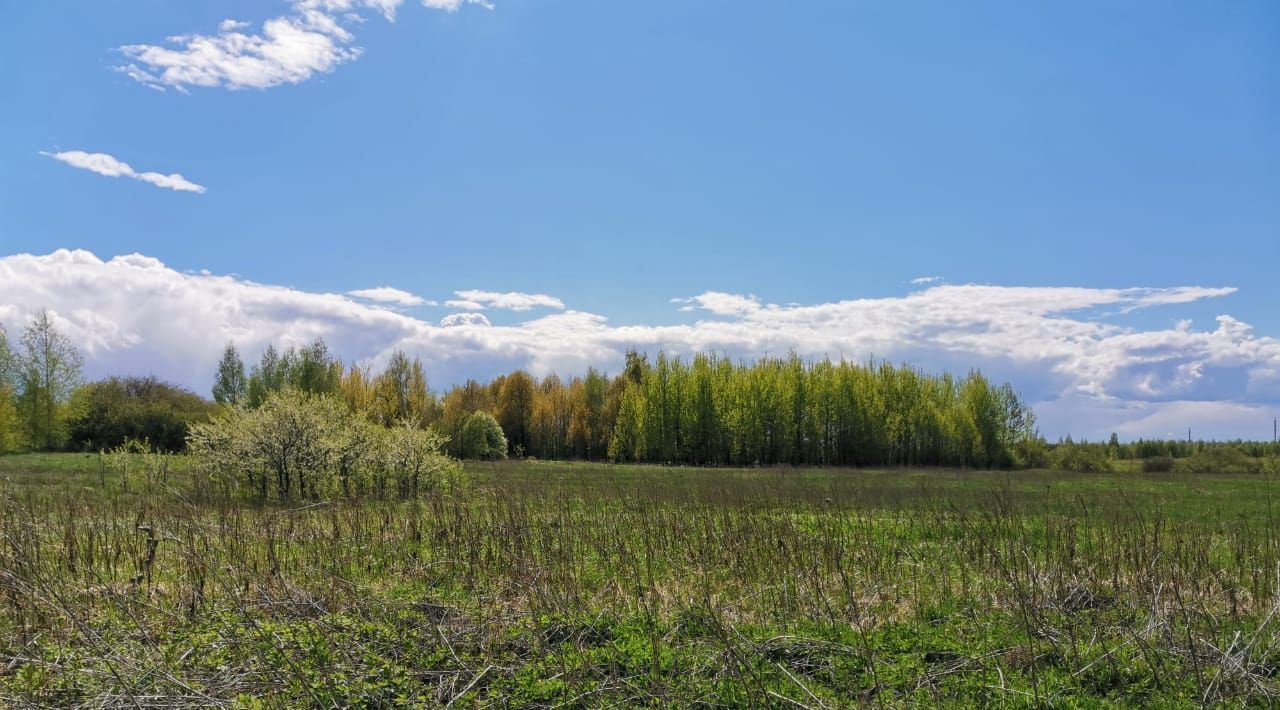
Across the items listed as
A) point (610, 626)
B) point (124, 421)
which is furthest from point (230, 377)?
point (610, 626)

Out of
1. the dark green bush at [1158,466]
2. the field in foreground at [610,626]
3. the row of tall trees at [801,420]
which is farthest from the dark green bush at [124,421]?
the dark green bush at [1158,466]

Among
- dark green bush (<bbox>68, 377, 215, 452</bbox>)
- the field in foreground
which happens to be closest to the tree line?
dark green bush (<bbox>68, 377, 215, 452</bbox>)

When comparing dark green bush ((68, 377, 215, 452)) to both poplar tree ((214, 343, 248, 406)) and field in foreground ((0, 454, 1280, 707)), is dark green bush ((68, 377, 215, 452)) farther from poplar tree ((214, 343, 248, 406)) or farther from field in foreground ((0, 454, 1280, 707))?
field in foreground ((0, 454, 1280, 707))

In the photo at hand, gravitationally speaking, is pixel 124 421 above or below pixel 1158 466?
above

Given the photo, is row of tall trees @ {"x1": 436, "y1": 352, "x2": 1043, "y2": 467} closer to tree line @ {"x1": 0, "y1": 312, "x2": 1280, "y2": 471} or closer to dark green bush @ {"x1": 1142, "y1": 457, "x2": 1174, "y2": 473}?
tree line @ {"x1": 0, "y1": 312, "x2": 1280, "y2": 471}

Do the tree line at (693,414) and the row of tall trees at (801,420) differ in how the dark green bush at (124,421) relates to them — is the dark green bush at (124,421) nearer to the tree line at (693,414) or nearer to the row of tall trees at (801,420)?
the tree line at (693,414)

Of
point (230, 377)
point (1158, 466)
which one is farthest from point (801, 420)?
point (230, 377)

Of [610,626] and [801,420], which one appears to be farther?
[801,420]

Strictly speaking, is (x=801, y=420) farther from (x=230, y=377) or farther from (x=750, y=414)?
(x=230, y=377)

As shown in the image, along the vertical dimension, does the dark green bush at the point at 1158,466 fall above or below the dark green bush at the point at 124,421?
below

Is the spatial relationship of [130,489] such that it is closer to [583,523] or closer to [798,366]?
[583,523]

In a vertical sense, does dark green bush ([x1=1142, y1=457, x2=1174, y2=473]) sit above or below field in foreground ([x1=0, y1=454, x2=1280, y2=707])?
below

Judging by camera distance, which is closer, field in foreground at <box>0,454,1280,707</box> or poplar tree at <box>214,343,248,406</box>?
field in foreground at <box>0,454,1280,707</box>

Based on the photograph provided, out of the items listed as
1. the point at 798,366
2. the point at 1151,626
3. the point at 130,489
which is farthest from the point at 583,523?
the point at 798,366
